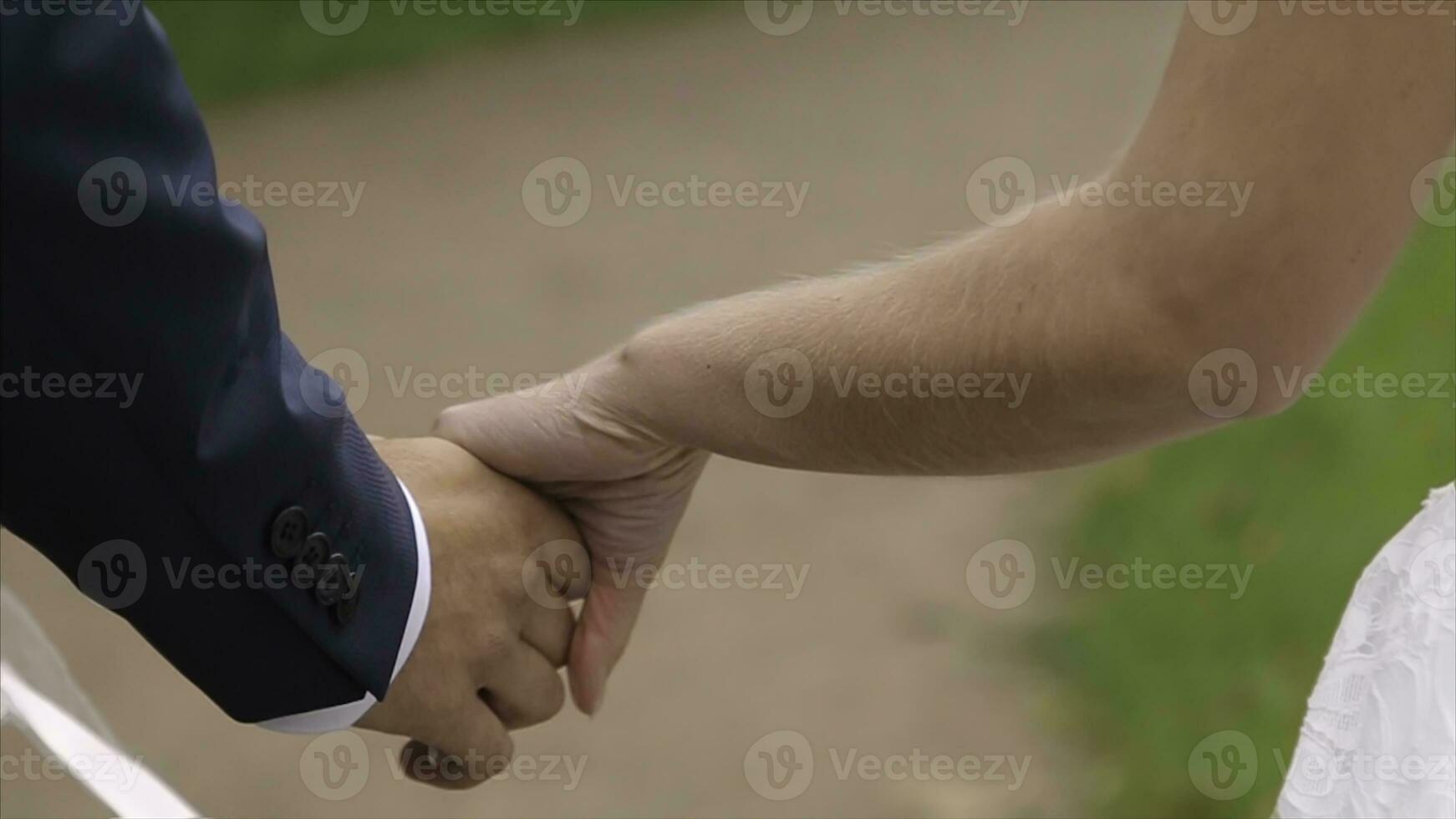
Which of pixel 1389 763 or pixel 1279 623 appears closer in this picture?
pixel 1389 763

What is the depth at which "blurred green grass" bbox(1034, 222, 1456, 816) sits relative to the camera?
6.81 ft

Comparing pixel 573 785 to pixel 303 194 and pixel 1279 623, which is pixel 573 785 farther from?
pixel 303 194

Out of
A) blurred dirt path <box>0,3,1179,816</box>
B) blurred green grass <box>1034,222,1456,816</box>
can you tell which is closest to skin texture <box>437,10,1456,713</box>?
blurred dirt path <box>0,3,1179,816</box>

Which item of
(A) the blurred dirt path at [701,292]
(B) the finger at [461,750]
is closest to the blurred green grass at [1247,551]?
(A) the blurred dirt path at [701,292]

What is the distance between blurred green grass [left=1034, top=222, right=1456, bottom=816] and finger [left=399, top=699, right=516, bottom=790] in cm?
102

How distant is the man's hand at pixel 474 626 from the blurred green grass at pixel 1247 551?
3.22ft

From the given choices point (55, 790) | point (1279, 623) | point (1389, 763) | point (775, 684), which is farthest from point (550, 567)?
point (1279, 623)

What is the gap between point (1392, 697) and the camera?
101 centimetres

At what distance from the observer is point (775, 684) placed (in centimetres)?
231

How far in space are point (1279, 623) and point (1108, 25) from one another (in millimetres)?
2616

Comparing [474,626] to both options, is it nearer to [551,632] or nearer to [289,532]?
[551,632]

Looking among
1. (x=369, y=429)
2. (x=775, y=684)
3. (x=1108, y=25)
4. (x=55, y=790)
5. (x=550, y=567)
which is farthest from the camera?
(x=1108, y=25)

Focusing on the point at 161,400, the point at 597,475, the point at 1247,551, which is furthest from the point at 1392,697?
the point at 1247,551

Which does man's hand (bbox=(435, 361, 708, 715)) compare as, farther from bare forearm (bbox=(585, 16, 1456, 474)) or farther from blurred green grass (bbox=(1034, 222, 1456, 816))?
blurred green grass (bbox=(1034, 222, 1456, 816))
